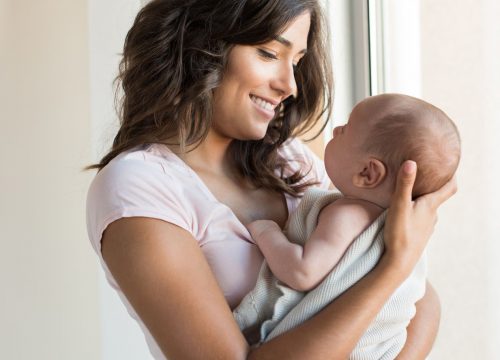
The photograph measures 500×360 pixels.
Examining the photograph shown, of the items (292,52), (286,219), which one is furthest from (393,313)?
(292,52)

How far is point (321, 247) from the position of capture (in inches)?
57.0

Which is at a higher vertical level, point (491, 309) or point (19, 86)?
point (19, 86)

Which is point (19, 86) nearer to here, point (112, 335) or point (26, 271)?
point (26, 271)

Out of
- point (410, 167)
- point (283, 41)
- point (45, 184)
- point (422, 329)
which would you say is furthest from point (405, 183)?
point (45, 184)

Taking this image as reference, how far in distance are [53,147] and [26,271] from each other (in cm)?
45

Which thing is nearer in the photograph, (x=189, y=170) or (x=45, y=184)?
(x=189, y=170)

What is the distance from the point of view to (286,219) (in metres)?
1.79

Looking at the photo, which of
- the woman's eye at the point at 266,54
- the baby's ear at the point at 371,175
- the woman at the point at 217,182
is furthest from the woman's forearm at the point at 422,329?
the woman's eye at the point at 266,54

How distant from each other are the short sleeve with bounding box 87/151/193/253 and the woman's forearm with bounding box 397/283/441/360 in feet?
1.60

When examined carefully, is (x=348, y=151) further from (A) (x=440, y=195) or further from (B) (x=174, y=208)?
(B) (x=174, y=208)

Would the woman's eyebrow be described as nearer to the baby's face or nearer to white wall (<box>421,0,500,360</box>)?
the baby's face

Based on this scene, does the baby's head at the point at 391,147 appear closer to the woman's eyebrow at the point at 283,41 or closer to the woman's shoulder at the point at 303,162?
the woman's eyebrow at the point at 283,41

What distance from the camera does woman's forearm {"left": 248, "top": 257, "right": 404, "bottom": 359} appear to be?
136 cm

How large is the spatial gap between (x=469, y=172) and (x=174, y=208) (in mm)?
791
